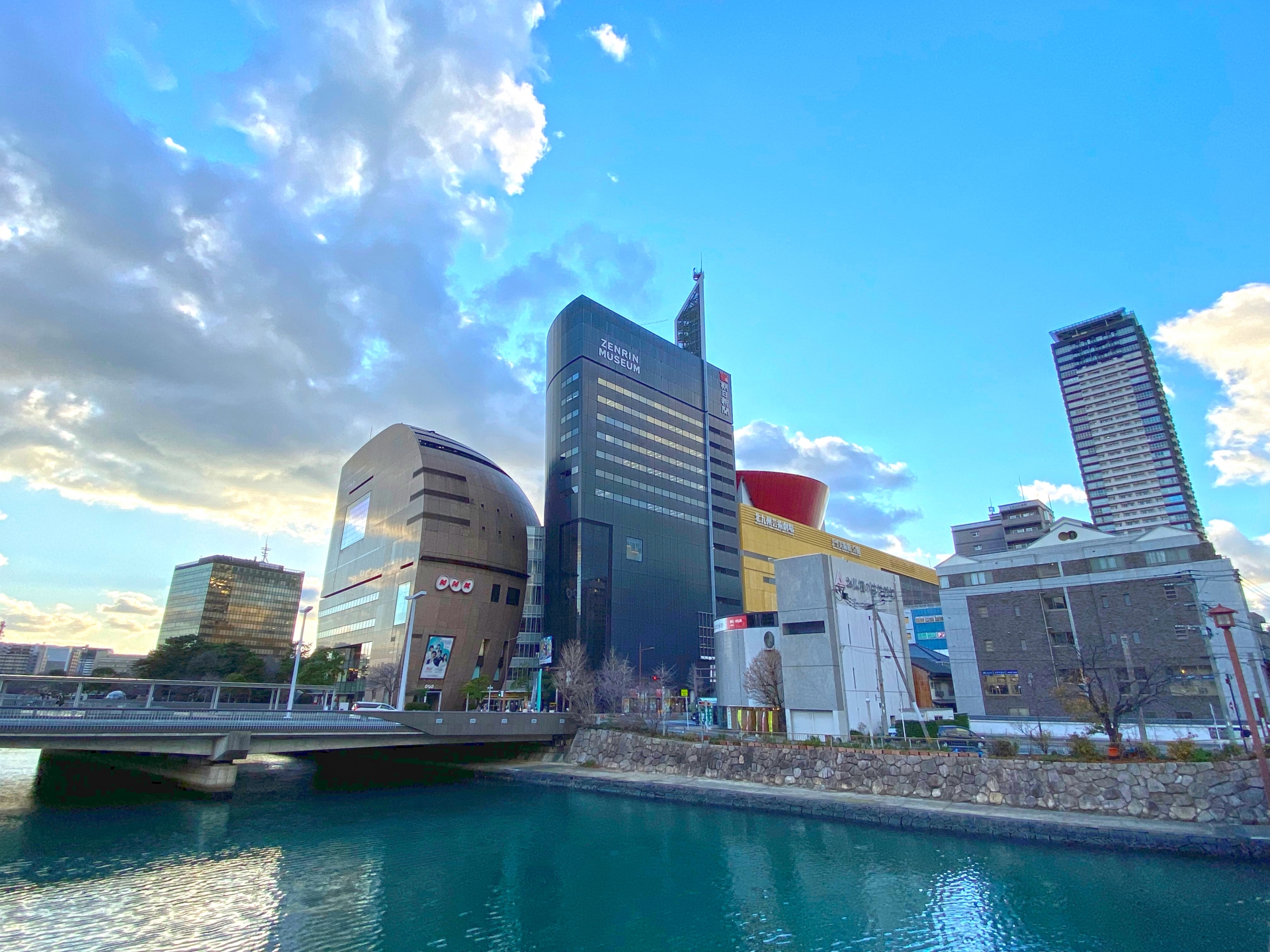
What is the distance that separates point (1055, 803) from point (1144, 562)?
1216 inches

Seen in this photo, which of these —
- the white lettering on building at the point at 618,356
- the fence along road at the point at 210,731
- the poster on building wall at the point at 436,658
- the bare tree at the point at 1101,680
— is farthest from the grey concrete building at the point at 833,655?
the white lettering on building at the point at 618,356

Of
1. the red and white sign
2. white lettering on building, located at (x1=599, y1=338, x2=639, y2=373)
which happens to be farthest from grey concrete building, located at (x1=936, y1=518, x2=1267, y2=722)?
white lettering on building, located at (x1=599, y1=338, x2=639, y2=373)

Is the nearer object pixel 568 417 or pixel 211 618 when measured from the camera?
pixel 568 417

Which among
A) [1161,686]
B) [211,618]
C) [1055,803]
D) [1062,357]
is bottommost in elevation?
[1055,803]

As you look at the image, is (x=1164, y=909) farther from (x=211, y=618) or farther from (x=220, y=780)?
(x=211, y=618)

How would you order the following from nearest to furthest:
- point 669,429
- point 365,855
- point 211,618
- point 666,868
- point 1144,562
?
point 666,868 < point 365,855 < point 1144,562 < point 669,429 < point 211,618

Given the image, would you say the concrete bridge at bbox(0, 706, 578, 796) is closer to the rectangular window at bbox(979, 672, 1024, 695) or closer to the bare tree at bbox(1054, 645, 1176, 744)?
the rectangular window at bbox(979, 672, 1024, 695)

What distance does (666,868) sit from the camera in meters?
26.4

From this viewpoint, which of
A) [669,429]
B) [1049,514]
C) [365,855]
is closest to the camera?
[365,855]

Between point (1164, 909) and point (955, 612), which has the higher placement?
point (955, 612)

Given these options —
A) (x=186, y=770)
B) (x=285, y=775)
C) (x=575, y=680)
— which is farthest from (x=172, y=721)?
(x=575, y=680)

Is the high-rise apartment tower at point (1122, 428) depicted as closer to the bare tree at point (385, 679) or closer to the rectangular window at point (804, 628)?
the rectangular window at point (804, 628)

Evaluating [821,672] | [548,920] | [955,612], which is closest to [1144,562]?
[955,612]

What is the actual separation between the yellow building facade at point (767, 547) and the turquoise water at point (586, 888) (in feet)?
280
